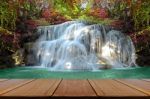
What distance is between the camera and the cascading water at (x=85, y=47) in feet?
44.6

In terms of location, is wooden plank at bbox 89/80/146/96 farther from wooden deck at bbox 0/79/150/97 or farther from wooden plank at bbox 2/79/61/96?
wooden plank at bbox 2/79/61/96

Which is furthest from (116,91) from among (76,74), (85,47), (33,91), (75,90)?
(85,47)

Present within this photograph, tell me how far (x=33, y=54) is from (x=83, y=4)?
8005 mm

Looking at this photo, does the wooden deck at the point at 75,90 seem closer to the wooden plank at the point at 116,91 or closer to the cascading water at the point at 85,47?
the wooden plank at the point at 116,91

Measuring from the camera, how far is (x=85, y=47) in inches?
557

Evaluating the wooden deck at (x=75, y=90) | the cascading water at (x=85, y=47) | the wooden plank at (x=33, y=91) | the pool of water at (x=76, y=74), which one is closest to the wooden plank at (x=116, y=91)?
the wooden deck at (x=75, y=90)

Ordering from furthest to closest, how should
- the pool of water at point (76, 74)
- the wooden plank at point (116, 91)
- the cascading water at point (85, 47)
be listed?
the cascading water at point (85, 47)
the pool of water at point (76, 74)
the wooden plank at point (116, 91)

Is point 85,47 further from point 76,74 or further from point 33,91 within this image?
point 33,91

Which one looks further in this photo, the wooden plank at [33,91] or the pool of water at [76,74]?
the pool of water at [76,74]

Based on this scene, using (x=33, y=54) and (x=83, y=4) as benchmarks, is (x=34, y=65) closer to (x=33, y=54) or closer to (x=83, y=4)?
(x=33, y=54)

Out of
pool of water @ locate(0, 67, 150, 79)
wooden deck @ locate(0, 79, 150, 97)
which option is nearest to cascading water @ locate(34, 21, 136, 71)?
pool of water @ locate(0, 67, 150, 79)

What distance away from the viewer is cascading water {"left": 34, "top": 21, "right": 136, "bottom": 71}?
13594 mm

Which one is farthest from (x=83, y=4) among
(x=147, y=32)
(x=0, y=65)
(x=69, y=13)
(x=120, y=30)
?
(x=0, y=65)

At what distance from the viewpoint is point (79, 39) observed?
14594 millimetres
